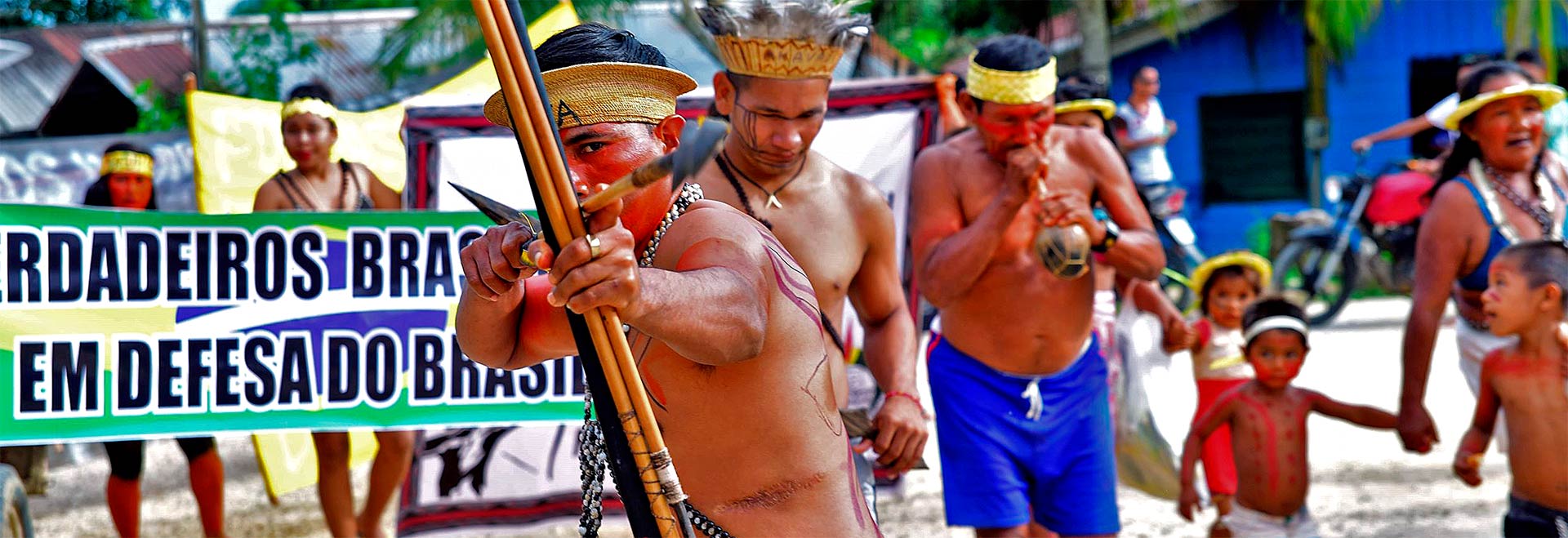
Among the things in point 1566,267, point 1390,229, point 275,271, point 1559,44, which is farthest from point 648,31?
point 1566,267

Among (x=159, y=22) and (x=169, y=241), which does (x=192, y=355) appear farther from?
(x=159, y=22)

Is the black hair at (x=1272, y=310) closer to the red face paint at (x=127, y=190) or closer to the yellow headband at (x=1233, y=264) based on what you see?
the yellow headband at (x=1233, y=264)

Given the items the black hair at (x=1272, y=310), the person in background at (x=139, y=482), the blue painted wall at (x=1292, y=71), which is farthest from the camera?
the blue painted wall at (x=1292, y=71)

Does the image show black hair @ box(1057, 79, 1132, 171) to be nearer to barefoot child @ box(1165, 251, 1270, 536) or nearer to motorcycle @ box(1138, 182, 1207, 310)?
motorcycle @ box(1138, 182, 1207, 310)

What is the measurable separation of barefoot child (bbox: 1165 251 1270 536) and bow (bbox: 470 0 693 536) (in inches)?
166

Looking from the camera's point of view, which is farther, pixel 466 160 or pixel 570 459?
pixel 570 459

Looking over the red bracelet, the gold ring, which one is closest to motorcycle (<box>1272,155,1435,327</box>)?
the red bracelet

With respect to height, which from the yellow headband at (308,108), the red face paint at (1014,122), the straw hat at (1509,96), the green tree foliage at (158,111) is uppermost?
the green tree foliage at (158,111)

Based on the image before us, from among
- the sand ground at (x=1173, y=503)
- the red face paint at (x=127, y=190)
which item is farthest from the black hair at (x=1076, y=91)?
the red face paint at (x=127, y=190)

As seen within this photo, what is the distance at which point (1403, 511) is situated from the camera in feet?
20.1

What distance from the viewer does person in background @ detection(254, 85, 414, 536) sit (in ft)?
18.3

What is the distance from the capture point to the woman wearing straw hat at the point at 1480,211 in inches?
183

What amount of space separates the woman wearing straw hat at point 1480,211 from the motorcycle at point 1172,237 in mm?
1825

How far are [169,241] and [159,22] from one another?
14.3 m
